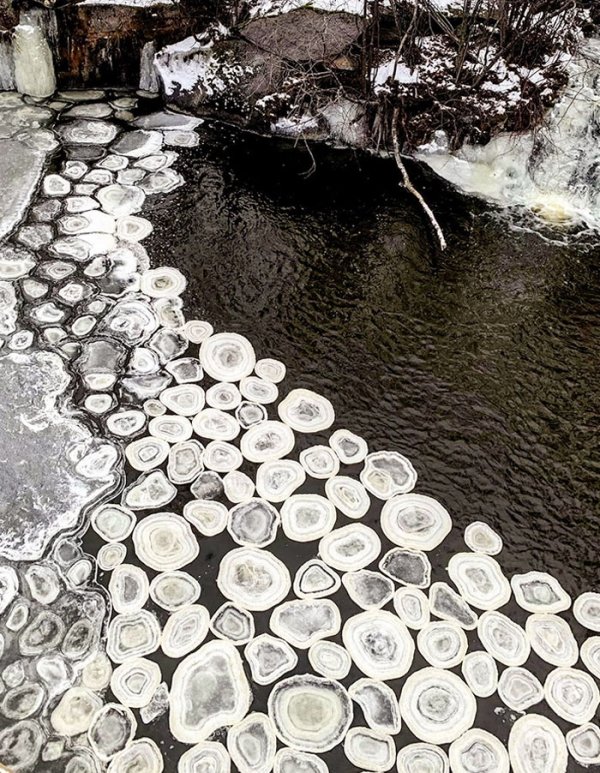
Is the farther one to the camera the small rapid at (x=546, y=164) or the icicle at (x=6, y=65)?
the icicle at (x=6, y=65)

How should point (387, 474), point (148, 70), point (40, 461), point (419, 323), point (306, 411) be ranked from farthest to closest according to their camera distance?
point (148, 70) < point (419, 323) < point (306, 411) < point (387, 474) < point (40, 461)

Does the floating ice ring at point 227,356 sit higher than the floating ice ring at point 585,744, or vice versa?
the floating ice ring at point 227,356

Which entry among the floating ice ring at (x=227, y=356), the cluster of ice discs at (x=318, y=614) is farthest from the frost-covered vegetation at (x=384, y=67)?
the cluster of ice discs at (x=318, y=614)

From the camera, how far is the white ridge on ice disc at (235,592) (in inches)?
126

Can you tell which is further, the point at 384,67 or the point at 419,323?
the point at 384,67

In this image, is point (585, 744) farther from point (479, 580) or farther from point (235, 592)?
point (235, 592)

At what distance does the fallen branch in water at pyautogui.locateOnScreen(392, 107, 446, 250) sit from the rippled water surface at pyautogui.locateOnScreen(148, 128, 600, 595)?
101 mm

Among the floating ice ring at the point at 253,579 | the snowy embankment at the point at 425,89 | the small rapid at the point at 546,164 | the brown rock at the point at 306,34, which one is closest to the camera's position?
the floating ice ring at the point at 253,579

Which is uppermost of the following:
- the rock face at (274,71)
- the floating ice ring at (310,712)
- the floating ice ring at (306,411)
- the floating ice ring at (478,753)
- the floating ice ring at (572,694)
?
the rock face at (274,71)

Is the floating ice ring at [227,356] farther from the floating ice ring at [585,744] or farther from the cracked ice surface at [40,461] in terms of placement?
the floating ice ring at [585,744]

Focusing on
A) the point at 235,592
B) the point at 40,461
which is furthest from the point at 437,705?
the point at 40,461

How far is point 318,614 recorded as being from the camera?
3617mm

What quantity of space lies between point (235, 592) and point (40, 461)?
147 cm

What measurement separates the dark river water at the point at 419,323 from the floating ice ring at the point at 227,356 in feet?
0.49
